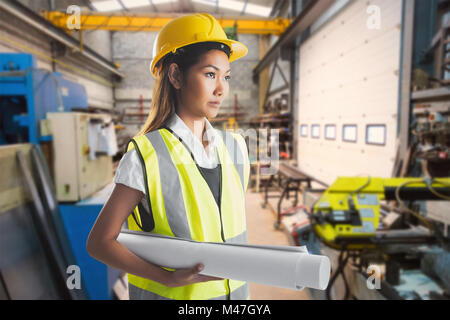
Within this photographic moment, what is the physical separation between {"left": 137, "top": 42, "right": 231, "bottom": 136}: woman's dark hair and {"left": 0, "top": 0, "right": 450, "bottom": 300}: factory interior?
23mm

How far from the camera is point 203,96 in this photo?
33 cm

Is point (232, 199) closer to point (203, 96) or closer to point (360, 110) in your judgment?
point (203, 96)

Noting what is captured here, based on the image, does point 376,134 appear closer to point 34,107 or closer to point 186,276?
point 34,107

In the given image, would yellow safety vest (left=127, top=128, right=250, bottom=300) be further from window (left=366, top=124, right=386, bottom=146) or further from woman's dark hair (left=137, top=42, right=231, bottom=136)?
window (left=366, top=124, right=386, bottom=146)

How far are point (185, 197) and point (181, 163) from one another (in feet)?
0.15

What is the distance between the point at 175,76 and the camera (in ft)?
1.15

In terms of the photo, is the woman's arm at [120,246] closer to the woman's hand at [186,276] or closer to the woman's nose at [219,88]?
the woman's hand at [186,276]

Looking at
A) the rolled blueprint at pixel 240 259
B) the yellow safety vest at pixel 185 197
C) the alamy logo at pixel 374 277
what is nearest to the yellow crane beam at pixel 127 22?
the yellow safety vest at pixel 185 197

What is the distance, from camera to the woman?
1.07 ft

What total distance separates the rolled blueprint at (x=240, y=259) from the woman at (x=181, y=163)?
1cm

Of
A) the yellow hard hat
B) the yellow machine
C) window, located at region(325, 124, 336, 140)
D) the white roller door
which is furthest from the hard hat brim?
the white roller door

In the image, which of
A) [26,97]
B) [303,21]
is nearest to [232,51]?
[303,21]

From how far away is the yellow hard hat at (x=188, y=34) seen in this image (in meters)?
0.34
